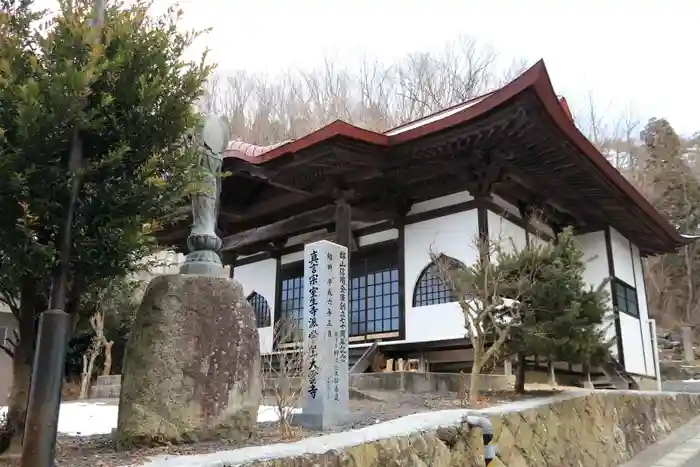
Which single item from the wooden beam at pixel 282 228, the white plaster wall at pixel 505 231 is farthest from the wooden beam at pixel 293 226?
the white plaster wall at pixel 505 231

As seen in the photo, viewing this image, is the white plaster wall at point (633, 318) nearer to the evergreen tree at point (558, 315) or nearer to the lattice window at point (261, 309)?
the evergreen tree at point (558, 315)

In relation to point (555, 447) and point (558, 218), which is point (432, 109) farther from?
point (555, 447)

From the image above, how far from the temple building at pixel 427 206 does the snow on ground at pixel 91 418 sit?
2103 mm

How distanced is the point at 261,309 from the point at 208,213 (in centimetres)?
1001

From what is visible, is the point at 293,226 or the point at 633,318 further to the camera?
the point at 633,318

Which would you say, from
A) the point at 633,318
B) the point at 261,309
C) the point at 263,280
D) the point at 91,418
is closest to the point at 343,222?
the point at 263,280

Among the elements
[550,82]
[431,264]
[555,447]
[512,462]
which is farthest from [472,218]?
[512,462]

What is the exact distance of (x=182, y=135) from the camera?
3.86 metres

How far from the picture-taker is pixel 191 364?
4.09 meters

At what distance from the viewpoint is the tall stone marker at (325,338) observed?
18.1 ft

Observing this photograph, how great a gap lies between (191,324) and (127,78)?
1.75 metres

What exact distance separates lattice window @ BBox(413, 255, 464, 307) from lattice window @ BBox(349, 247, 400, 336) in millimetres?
621

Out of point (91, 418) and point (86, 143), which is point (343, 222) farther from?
point (86, 143)

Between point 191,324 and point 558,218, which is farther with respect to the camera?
point 558,218
